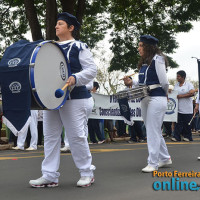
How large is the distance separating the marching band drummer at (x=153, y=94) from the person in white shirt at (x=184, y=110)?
21.6ft

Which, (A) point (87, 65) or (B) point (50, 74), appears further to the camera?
(A) point (87, 65)

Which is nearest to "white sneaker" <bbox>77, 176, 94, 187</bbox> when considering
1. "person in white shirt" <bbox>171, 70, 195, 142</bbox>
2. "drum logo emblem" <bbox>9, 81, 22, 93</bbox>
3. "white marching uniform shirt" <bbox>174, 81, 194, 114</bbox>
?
Answer: "drum logo emblem" <bbox>9, 81, 22, 93</bbox>

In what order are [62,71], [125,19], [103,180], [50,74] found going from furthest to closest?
[125,19], [103,180], [62,71], [50,74]

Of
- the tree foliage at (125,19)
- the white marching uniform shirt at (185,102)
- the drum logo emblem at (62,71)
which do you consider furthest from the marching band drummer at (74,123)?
the tree foliage at (125,19)

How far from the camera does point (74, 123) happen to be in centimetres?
532

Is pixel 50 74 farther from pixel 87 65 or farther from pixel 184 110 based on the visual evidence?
pixel 184 110

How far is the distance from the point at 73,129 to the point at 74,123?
0.07m

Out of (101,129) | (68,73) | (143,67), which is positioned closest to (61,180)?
(68,73)

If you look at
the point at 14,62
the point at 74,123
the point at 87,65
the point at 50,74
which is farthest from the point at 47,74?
the point at 74,123

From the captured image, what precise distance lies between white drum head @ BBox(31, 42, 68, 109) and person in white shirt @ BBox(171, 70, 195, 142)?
8540 millimetres

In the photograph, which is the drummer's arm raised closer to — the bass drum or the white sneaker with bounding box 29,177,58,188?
the bass drum

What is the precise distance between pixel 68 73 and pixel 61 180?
1.49m

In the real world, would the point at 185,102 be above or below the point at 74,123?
above

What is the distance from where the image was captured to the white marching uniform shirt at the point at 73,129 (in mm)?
5320
